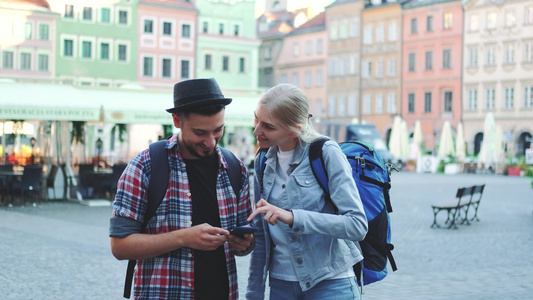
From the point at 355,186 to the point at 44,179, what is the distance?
1707 cm

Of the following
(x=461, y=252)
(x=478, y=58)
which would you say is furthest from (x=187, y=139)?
(x=478, y=58)

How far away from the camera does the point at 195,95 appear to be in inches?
109

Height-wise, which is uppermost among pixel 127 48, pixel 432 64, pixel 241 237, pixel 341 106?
pixel 127 48

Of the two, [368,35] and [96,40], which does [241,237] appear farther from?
[368,35]

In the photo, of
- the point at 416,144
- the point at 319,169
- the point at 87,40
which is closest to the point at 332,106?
the point at 416,144

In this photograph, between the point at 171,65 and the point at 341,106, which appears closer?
the point at 171,65

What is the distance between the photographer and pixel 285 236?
2965 millimetres

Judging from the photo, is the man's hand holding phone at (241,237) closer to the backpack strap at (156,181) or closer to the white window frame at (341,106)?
the backpack strap at (156,181)

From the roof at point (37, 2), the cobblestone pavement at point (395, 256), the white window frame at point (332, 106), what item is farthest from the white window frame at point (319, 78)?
the cobblestone pavement at point (395, 256)

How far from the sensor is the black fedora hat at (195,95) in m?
2.75

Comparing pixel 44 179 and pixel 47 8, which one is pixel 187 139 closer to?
pixel 44 179

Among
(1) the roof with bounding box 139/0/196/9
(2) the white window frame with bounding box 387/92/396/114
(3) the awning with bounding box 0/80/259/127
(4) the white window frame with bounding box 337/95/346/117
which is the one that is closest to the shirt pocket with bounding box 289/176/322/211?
(3) the awning with bounding box 0/80/259/127

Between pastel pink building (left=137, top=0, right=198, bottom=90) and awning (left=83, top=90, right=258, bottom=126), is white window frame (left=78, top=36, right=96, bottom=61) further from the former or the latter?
awning (left=83, top=90, right=258, bottom=126)

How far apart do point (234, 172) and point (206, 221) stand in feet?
0.71
